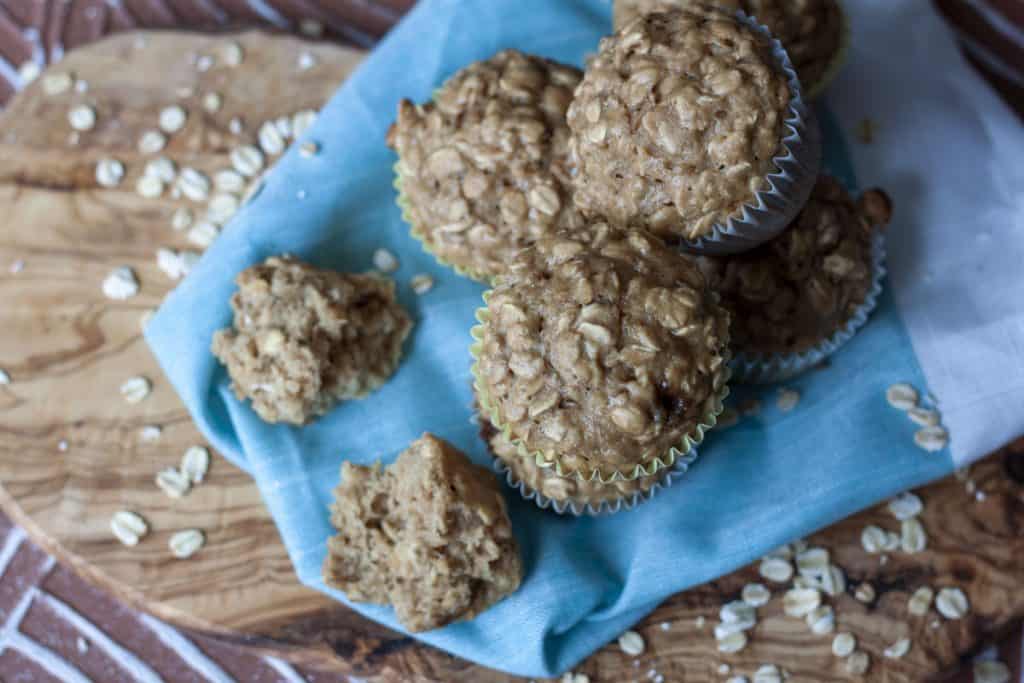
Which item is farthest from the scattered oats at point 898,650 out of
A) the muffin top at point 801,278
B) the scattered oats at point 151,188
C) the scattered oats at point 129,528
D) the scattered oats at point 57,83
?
the scattered oats at point 57,83

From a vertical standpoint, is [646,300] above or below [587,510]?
above

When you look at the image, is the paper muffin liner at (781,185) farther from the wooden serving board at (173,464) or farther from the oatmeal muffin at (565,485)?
the wooden serving board at (173,464)

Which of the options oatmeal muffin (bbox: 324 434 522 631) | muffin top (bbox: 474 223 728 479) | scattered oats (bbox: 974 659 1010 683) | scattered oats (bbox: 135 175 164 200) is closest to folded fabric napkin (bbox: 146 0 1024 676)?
oatmeal muffin (bbox: 324 434 522 631)

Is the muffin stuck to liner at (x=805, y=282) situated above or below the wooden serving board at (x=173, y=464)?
above

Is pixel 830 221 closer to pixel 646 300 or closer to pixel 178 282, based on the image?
pixel 646 300

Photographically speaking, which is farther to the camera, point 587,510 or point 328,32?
point 328,32

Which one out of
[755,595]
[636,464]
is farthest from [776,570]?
[636,464]

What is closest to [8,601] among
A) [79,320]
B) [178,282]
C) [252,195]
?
[79,320]
